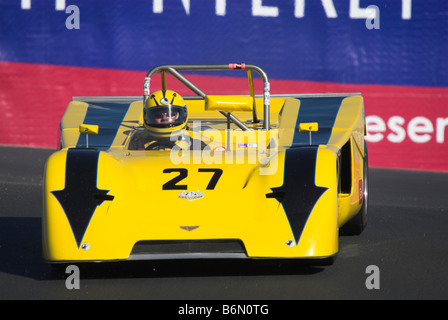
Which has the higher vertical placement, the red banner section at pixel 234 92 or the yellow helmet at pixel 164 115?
the yellow helmet at pixel 164 115

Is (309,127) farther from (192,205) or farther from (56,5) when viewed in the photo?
(56,5)

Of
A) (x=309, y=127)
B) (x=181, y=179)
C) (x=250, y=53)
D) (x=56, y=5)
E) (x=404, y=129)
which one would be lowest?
(x=404, y=129)

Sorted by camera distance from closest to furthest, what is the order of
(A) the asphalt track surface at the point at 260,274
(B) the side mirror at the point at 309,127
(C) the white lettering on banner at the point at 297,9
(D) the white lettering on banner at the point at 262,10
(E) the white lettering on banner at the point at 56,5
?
1. (A) the asphalt track surface at the point at 260,274
2. (B) the side mirror at the point at 309,127
3. (C) the white lettering on banner at the point at 297,9
4. (D) the white lettering on banner at the point at 262,10
5. (E) the white lettering on banner at the point at 56,5

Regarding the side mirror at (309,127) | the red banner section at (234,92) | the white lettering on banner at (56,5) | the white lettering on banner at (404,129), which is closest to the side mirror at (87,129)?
the side mirror at (309,127)

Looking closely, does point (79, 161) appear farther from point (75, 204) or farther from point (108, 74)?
point (108, 74)

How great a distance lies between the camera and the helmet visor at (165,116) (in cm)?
655

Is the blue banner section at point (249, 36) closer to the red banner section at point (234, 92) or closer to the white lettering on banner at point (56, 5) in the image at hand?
the white lettering on banner at point (56, 5)

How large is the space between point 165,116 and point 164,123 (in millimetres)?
50

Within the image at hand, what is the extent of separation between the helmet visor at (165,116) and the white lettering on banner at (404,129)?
5.58m

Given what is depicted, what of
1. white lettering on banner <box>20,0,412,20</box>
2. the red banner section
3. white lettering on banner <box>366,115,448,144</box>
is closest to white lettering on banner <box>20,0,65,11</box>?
white lettering on banner <box>20,0,412,20</box>

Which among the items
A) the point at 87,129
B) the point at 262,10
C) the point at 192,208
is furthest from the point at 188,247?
the point at 262,10

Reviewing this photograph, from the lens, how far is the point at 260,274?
5.58 meters

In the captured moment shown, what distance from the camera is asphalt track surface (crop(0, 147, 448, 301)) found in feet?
16.8

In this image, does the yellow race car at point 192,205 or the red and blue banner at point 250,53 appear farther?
the red and blue banner at point 250,53
